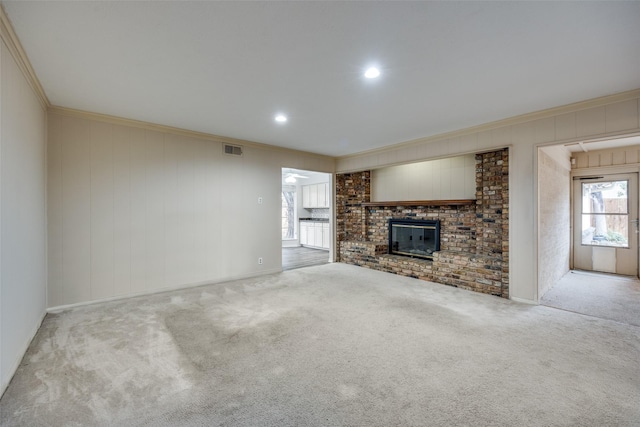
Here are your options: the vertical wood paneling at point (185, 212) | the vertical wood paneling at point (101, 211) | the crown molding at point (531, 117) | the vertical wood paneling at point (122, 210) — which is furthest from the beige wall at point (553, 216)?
the vertical wood paneling at point (101, 211)

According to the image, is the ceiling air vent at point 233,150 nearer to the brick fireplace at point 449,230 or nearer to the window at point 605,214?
the brick fireplace at point 449,230

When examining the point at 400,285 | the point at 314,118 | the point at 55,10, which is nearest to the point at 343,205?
the point at 400,285

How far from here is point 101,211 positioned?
3742 millimetres

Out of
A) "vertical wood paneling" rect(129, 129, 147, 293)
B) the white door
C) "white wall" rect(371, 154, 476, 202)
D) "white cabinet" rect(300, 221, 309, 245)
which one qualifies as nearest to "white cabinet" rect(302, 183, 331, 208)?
"white cabinet" rect(300, 221, 309, 245)

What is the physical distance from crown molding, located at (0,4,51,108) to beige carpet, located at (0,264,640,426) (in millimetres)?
2417

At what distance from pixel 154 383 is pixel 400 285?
144 inches

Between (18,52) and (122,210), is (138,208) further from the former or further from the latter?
(18,52)

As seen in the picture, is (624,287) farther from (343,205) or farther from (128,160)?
(128,160)

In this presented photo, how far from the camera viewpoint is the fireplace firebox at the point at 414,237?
5.50 meters

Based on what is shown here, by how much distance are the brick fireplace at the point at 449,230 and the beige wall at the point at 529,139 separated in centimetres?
18

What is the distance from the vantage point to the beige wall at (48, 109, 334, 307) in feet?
11.6

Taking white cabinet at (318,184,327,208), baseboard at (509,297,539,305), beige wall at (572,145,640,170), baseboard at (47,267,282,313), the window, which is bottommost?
baseboard at (509,297,539,305)

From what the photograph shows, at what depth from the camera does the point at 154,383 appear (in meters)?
2.01

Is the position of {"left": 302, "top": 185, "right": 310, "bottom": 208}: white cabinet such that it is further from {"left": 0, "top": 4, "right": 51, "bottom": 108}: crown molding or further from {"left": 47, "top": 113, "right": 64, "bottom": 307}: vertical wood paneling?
{"left": 0, "top": 4, "right": 51, "bottom": 108}: crown molding
